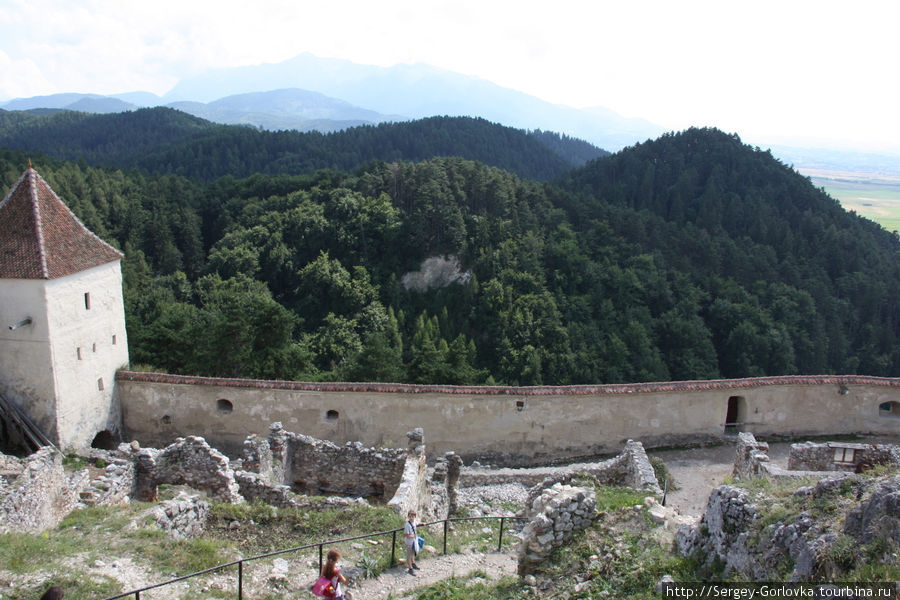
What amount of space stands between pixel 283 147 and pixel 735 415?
153401mm

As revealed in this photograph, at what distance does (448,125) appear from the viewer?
179 m

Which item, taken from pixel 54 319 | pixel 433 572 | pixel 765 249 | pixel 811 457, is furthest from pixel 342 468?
pixel 765 249

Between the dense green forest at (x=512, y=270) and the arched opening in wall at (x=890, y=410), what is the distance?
36868 mm

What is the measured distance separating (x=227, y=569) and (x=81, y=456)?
1196cm

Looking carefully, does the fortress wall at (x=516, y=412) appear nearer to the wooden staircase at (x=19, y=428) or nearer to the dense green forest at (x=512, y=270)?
the wooden staircase at (x=19, y=428)

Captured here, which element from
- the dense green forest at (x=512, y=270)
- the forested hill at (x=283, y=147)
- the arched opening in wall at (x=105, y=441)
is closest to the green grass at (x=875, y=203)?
the dense green forest at (x=512, y=270)

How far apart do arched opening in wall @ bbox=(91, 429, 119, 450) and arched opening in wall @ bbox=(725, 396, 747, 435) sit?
70.1 ft

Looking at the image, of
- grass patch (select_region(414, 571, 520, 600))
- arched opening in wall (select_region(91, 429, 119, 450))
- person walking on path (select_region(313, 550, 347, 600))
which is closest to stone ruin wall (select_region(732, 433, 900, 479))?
grass patch (select_region(414, 571, 520, 600))

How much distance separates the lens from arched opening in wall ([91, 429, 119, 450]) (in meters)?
22.7

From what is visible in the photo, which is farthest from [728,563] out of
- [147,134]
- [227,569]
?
[147,134]

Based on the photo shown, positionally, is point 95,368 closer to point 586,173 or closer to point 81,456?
point 81,456

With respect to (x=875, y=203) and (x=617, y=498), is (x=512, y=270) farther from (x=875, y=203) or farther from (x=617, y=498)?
(x=875, y=203)

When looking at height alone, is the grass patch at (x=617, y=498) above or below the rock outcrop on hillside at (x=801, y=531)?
below

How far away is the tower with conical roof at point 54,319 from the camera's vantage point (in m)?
20.5
